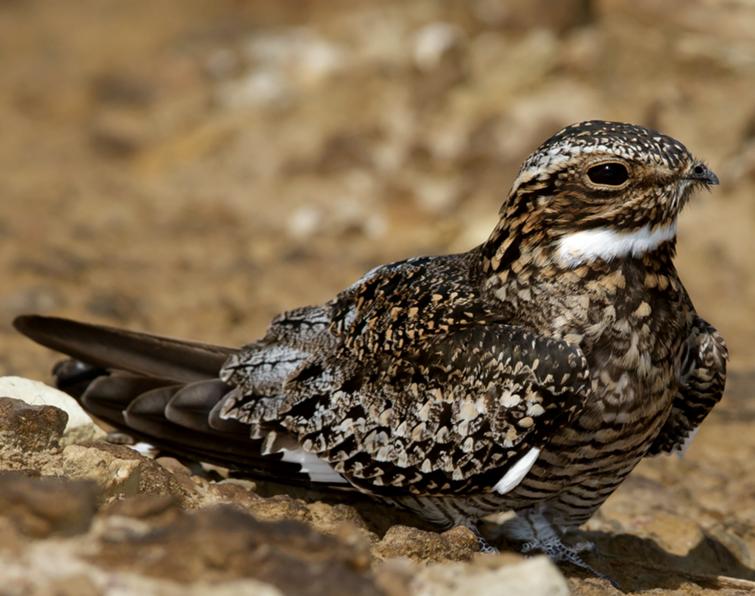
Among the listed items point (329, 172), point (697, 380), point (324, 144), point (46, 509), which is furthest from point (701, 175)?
point (324, 144)

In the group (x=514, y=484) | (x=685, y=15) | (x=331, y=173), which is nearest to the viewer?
(x=514, y=484)

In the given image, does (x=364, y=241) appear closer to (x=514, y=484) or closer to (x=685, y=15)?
(x=685, y=15)

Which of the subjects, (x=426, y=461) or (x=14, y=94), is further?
(x=14, y=94)

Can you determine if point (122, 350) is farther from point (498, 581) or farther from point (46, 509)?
point (498, 581)

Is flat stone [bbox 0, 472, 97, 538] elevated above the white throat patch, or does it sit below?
below

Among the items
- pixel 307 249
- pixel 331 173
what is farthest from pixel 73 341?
pixel 331 173

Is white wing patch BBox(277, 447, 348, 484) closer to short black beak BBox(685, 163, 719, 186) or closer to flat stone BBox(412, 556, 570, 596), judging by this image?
flat stone BBox(412, 556, 570, 596)

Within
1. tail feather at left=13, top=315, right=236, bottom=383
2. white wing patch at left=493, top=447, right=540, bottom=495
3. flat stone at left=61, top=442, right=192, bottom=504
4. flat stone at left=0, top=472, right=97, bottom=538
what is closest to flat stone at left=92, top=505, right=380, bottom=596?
flat stone at left=0, top=472, right=97, bottom=538
